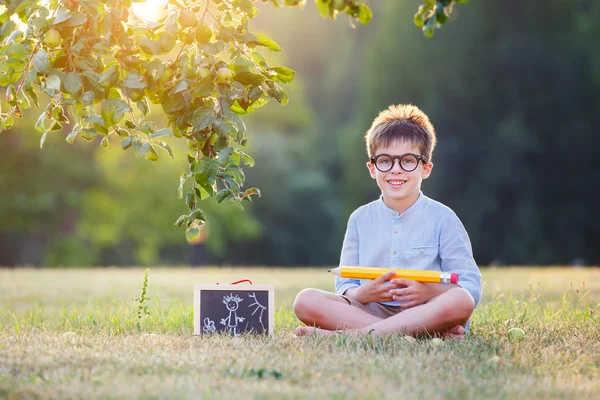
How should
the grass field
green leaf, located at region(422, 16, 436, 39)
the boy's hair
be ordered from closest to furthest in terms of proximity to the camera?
the grass field
green leaf, located at region(422, 16, 436, 39)
the boy's hair

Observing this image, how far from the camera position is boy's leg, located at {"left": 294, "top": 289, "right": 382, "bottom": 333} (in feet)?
12.7

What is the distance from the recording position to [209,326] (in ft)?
12.3

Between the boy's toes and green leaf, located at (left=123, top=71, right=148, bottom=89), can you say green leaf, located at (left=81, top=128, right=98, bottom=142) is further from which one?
the boy's toes

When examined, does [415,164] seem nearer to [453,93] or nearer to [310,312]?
[310,312]

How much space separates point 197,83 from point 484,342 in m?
1.88

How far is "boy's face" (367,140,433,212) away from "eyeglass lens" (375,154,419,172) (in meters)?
0.02

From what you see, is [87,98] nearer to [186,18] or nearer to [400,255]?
[186,18]

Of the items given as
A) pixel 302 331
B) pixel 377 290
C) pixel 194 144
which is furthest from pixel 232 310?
pixel 194 144

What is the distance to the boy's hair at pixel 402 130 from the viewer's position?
165 inches

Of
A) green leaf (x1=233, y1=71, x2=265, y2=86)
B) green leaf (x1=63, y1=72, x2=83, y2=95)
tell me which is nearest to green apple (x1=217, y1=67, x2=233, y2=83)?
green leaf (x1=233, y1=71, x2=265, y2=86)

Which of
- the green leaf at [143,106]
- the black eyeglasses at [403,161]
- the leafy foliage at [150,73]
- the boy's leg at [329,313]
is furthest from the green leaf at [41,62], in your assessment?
the black eyeglasses at [403,161]

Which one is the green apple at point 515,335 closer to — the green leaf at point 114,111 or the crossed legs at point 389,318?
the crossed legs at point 389,318

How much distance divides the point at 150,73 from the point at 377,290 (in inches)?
61.6

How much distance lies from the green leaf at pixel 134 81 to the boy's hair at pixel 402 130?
1.50 m
